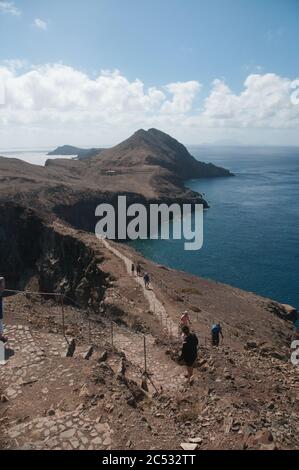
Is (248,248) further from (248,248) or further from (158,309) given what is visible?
(158,309)

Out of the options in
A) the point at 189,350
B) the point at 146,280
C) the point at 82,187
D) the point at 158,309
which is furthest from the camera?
the point at 82,187

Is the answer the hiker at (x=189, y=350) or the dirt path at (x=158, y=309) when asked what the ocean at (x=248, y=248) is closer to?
the dirt path at (x=158, y=309)

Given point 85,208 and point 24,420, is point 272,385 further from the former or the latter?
point 85,208

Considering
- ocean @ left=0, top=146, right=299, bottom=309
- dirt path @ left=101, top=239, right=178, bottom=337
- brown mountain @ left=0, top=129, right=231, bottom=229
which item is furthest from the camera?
brown mountain @ left=0, top=129, right=231, bottom=229

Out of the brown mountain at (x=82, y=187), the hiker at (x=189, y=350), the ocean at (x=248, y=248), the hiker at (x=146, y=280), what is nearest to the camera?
the hiker at (x=189, y=350)

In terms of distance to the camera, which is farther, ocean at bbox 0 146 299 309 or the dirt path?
ocean at bbox 0 146 299 309

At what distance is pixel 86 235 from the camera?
59.5 metres

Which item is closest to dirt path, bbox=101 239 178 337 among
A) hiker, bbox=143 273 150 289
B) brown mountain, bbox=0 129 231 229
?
hiker, bbox=143 273 150 289

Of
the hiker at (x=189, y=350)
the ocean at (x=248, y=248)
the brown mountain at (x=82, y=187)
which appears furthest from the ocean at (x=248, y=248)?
the hiker at (x=189, y=350)

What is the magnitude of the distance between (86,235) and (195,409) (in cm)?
4779

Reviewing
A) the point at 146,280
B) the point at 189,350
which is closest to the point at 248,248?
the point at 146,280

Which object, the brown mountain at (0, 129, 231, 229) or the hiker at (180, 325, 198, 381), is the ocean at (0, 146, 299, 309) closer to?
the brown mountain at (0, 129, 231, 229)

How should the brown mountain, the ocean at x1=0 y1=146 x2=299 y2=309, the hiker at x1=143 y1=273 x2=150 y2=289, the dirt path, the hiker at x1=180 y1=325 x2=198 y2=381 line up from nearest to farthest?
the hiker at x1=180 y1=325 x2=198 y2=381 < the dirt path < the hiker at x1=143 y1=273 x2=150 y2=289 < the ocean at x1=0 y1=146 x2=299 y2=309 < the brown mountain

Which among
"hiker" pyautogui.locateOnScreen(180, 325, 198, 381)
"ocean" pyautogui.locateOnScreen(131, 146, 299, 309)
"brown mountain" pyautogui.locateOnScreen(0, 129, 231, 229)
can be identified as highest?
"brown mountain" pyautogui.locateOnScreen(0, 129, 231, 229)
